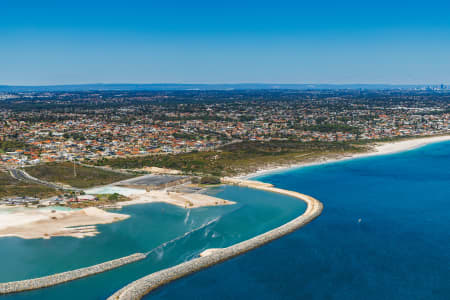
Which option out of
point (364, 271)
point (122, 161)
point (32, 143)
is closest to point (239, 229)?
point (364, 271)

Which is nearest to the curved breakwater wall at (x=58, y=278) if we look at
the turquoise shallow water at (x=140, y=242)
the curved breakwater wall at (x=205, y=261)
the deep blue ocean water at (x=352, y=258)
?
the turquoise shallow water at (x=140, y=242)

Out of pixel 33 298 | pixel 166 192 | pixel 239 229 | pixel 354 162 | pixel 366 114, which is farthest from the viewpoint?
pixel 366 114

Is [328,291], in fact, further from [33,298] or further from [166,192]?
[166,192]

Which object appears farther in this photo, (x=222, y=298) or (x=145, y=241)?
(x=145, y=241)

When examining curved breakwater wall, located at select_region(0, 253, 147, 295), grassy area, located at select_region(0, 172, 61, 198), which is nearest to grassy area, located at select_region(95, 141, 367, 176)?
grassy area, located at select_region(0, 172, 61, 198)

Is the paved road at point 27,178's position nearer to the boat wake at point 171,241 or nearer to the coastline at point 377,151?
the boat wake at point 171,241

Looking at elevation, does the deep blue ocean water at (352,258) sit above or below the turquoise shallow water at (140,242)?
below

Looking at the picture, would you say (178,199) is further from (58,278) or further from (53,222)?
(58,278)
